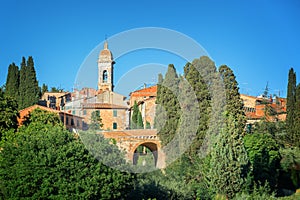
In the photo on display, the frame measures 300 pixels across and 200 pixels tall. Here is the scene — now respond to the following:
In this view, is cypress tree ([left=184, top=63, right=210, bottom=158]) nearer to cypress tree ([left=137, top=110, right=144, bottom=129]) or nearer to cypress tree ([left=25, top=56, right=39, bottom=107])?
cypress tree ([left=137, top=110, right=144, bottom=129])

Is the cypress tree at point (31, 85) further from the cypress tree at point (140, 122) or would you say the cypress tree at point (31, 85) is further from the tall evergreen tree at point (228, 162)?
the tall evergreen tree at point (228, 162)

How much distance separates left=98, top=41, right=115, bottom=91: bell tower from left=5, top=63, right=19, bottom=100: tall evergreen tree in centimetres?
856

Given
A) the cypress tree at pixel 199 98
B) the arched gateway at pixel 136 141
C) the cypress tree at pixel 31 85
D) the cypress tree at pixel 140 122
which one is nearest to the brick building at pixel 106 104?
the cypress tree at pixel 140 122

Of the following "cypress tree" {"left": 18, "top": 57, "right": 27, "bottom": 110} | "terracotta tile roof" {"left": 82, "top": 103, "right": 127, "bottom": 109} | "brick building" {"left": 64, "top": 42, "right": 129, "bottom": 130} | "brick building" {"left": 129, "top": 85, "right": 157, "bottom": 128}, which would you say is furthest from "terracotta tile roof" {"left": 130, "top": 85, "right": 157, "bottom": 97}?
"cypress tree" {"left": 18, "top": 57, "right": 27, "bottom": 110}

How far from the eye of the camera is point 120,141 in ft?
75.2

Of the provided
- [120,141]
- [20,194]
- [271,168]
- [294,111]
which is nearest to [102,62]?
[120,141]

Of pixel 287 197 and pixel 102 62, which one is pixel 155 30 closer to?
pixel 287 197

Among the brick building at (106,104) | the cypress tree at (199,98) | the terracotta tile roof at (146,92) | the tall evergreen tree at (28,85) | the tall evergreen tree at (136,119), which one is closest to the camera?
the cypress tree at (199,98)

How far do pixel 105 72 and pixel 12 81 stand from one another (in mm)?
A: 9815

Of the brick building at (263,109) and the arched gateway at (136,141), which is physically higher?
the brick building at (263,109)

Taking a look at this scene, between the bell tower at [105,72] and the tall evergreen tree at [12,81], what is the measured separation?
8558mm

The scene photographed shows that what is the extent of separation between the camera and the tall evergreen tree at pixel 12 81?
100.0 ft

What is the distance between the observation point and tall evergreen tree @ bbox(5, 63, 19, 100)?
30.5 m

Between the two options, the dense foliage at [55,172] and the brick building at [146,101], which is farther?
the brick building at [146,101]
